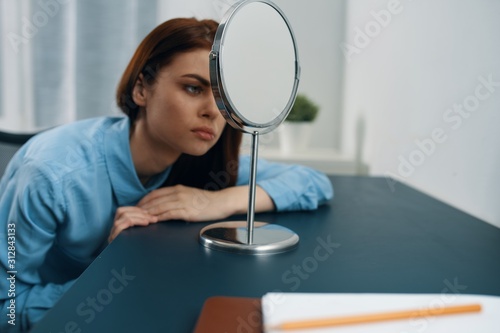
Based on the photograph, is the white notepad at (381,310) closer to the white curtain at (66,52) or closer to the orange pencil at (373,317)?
the orange pencil at (373,317)

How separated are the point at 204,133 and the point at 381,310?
54 cm

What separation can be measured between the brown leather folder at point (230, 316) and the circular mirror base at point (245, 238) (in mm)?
180

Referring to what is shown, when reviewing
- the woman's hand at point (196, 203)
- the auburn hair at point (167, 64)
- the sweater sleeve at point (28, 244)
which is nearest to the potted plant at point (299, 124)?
the auburn hair at point (167, 64)

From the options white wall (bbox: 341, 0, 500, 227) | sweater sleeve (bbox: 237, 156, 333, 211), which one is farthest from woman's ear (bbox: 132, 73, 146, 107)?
white wall (bbox: 341, 0, 500, 227)

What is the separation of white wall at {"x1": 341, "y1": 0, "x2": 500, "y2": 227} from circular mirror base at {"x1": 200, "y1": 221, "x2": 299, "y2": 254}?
359 millimetres

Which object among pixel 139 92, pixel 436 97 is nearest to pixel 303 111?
pixel 436 97

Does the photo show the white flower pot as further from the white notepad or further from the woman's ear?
the white notepad

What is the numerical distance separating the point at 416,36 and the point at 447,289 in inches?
34.7

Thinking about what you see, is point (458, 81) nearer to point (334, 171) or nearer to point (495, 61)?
point (495, 61)

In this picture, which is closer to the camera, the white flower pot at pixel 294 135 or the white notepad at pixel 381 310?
the white notepad at pixel 381 310

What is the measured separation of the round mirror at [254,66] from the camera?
634 millimetres

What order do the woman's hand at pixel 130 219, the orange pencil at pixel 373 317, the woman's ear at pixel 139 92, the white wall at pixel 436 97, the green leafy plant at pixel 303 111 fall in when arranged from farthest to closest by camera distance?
1. the green leafy plant at pixel 303 111
2. the woman's ear at pixel 139 92
3. the white wall at pixel 436 97
4. the woman's hand at pixel 130 219
5. the orange pencil at pixel 373 317

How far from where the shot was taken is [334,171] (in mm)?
1828

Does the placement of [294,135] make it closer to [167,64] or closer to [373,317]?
[167,64]
